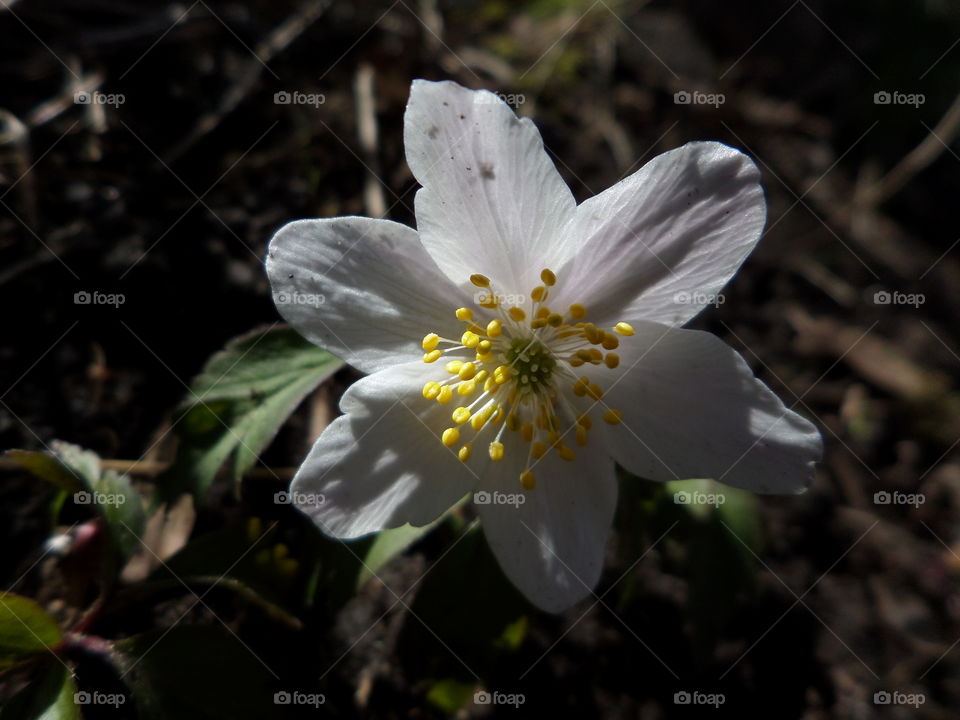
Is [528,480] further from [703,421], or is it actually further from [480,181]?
[480,181]

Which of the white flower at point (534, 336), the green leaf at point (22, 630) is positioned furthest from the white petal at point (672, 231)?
the green leaf at point (22, 630)

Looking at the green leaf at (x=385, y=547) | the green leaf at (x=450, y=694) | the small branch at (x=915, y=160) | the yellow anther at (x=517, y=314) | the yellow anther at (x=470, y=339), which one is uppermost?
the yellow anther at (x=470, y=339)

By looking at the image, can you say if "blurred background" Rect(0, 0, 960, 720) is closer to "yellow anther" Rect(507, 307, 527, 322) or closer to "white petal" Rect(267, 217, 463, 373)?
"white petal" Rect(267, 217, 463, 373)

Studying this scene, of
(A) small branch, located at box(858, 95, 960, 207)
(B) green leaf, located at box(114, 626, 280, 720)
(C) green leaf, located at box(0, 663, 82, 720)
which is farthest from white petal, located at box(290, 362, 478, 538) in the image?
(A) small branch, located at box(858, 95, 960, 207)

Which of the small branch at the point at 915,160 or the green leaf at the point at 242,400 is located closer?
the green leaf at the point at 242,400

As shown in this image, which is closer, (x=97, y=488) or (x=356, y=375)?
(x=97, y=488)

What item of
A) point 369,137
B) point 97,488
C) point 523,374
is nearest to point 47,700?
point 97,488

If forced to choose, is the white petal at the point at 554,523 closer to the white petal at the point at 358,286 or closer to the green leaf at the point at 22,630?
the white petal at the point at 358,286
